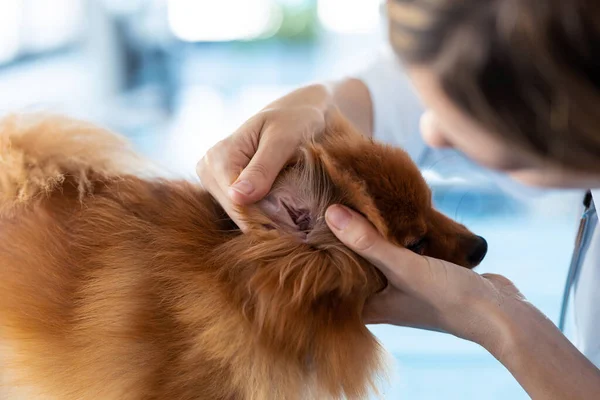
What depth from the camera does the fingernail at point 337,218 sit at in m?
1.32

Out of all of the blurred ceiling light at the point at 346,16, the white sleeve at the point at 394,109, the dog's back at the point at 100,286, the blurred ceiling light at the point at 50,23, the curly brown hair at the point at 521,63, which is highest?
the blurred ceiling light at the point at 346,16

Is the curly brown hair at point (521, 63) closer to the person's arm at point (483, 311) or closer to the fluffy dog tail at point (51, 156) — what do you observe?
the person's arm at point (483, 311)

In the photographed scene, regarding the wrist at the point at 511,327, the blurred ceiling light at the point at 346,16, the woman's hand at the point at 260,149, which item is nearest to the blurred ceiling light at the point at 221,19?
the blurred ceiling light at the point at 346,16

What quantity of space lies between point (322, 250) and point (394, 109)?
2.41 ft

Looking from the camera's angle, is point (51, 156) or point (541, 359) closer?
point (541, 359)

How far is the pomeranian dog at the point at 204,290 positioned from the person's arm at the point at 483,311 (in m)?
0.05

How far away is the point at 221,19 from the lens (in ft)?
23.1

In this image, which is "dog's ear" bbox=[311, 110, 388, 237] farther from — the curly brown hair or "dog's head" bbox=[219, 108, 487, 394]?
the curly brown hair

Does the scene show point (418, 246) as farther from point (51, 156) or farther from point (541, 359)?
point (51, 156)

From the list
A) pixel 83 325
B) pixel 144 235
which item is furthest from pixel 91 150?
pixel 83 325

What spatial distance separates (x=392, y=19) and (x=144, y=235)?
77cm

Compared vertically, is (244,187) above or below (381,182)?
below

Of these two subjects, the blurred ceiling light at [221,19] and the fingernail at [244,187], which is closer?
the fingernail at [244,187]

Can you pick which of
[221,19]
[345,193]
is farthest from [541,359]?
[221,19]
